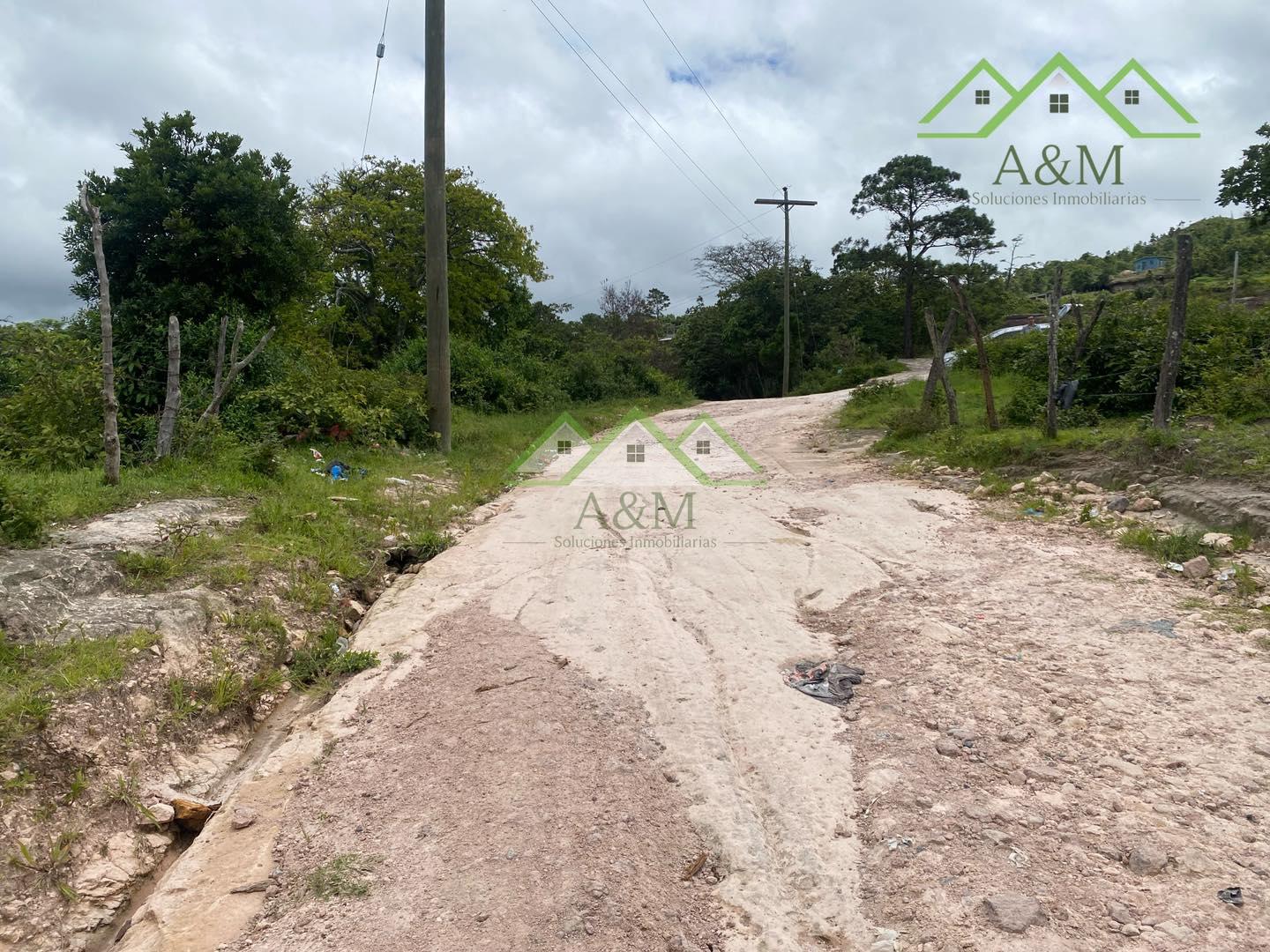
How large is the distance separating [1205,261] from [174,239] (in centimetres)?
3070

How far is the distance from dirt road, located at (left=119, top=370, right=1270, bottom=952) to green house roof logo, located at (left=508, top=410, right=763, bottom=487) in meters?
4.30

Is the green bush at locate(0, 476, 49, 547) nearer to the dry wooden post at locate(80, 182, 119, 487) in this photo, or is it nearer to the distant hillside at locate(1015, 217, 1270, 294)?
the dry wooden post at locate(80, 182, 119, 487)

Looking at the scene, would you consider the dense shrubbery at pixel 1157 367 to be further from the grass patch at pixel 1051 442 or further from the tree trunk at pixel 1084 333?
the grass patch at pixel 1051 442

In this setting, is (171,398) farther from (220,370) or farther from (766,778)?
(766,778)

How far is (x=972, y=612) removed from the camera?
4480 mm

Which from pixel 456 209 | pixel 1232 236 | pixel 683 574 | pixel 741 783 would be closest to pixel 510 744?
pixel 741 783

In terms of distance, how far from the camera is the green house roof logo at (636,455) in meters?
9.55

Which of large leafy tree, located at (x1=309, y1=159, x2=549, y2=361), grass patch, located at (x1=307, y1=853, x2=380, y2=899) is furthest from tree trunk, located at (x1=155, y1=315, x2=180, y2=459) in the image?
large leafy tree, located at (x1=309, y1=159, x2=549, y2=361)

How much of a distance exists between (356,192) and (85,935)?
841 inches

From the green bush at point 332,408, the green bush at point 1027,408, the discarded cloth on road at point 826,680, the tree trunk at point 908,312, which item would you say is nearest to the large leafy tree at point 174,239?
the green bush at point 332,408

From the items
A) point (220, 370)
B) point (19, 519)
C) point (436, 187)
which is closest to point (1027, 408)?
point (436, 187)

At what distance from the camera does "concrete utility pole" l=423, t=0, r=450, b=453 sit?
949 cm

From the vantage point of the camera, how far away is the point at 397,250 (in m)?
20.1

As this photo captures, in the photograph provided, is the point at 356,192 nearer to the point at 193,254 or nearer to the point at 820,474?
the point at 193,254
